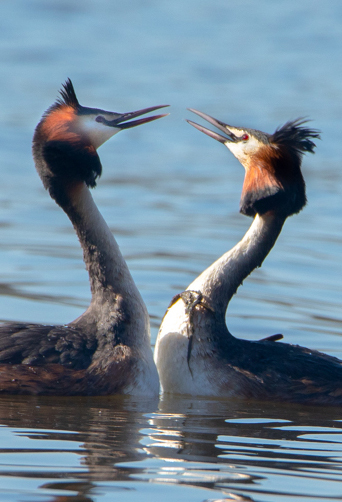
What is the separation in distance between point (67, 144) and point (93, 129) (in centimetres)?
30

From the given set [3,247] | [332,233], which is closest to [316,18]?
[332,233]

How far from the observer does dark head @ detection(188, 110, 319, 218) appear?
859cm

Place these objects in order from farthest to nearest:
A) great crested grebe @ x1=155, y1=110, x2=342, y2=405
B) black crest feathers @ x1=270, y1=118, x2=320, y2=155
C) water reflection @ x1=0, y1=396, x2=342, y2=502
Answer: black crest feathers @ x1=270, y1=118, x2=320, y2=155 < great crested grebe @ x1=155, y1=110, x2=342, y2=405 < water reflection @ x1=0, y1=396, x2=342, y2=502

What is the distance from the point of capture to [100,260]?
8.42 metres

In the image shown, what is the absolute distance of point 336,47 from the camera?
4409 centimetres

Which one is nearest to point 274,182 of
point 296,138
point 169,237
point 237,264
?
point 296,138

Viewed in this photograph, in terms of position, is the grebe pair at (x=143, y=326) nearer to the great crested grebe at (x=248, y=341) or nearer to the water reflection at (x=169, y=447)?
the great crested grebe at (x=248, y=341)

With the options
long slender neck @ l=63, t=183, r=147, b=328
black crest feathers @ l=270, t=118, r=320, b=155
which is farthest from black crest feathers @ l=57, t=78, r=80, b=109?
black crest feathers @ l=270, t=118, r=320, b=155

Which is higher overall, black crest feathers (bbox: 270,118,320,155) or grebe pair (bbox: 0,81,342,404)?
black crest feathers (bbox: 270,118,320,155)

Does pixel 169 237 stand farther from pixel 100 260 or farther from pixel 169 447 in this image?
pixel 169 447

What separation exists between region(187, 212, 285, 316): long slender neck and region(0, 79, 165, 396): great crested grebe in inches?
27.0

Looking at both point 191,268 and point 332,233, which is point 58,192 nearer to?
point 191,268

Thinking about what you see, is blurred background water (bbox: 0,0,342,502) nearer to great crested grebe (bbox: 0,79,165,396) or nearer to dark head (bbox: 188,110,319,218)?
great crested grebe (bbox: 0,79,165,396)

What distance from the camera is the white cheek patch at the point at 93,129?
829cm
